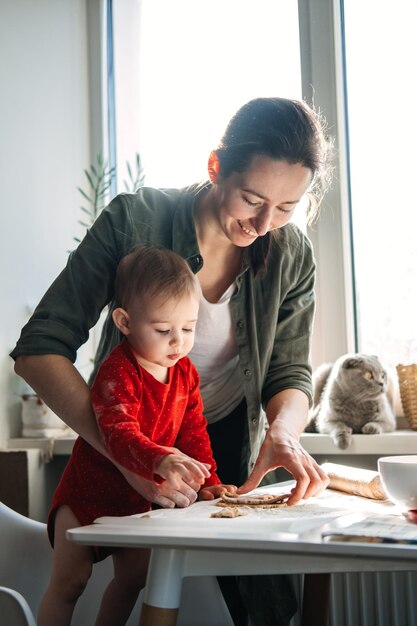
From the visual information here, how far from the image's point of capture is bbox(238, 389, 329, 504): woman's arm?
1207 mm

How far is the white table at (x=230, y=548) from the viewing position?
829 millimetres

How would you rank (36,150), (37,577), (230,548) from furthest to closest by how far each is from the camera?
(36,150) → (37,577) → (230,548)

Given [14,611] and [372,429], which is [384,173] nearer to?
[372,429]

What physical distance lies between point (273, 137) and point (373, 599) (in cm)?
134

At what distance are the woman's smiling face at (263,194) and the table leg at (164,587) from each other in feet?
2.23

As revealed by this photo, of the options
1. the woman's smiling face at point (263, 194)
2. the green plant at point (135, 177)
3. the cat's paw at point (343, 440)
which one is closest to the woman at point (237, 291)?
the woman's smiling face at point (263, 194)

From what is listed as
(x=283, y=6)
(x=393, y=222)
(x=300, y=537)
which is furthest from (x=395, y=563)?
(x=283, y=6)

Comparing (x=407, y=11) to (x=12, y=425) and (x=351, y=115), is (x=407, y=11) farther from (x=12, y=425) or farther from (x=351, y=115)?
(x=12, y=425)

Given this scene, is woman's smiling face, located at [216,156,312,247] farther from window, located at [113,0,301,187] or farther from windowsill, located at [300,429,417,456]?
window, located at [113,0,301,187]

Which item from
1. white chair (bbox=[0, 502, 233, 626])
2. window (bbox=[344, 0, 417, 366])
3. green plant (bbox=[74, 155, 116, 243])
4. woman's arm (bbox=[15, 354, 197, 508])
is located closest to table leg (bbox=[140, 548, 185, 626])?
woman's arm (bbox=[15, 354, 197, 508])

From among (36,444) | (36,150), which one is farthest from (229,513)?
(36,150)

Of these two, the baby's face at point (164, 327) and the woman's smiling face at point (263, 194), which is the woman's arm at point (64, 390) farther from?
the woman's smiling face at point (263, 194)

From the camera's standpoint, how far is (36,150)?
2551 mm

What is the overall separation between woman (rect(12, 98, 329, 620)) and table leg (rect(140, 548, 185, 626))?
310 mm
